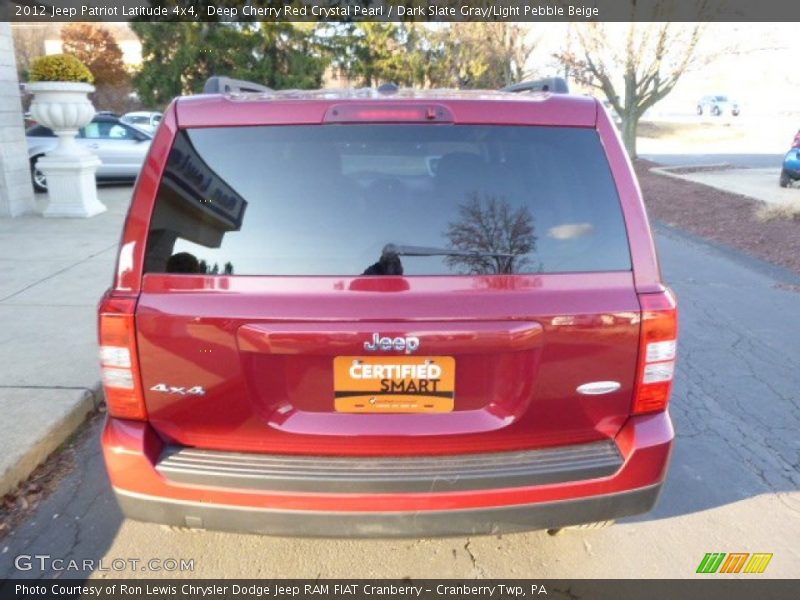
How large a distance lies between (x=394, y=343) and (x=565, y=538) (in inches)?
57.2

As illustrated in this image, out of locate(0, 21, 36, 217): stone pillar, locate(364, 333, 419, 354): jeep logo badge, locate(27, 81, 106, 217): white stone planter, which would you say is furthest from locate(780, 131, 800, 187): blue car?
locate(0, 21, 36, 217): stone pillar

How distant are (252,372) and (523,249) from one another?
1007 millimetres

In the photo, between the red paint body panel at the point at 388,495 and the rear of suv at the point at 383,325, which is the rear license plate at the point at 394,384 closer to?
the rear of suv at the point at 383,325

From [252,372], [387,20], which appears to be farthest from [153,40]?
[252,372]

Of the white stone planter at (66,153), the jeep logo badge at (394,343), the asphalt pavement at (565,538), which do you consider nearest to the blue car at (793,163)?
the asphalt pavement at (565,538)

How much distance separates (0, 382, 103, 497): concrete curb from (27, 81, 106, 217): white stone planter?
25.0 ft

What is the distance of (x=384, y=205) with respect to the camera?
7.23 ft

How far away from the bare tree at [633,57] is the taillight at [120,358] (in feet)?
63.1

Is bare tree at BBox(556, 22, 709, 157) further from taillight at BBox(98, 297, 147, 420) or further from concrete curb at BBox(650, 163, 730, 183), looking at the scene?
taillight at BBox(98, 297, 147, 420)

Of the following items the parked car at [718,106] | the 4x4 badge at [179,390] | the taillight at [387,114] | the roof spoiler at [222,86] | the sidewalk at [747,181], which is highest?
the parked car at [718,106]

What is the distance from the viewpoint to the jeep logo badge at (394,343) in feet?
6.73

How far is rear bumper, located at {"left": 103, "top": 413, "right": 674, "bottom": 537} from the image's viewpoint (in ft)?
6.91

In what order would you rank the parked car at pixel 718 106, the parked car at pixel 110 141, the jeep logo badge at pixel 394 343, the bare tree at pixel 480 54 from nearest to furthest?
the jeep logo badge at pixel 394 343 < the parked car at pixel 110 141 < the bare tree at pixel 480 54 < the parked car at pixel 718 106

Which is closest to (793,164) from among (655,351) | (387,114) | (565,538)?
(565,538)
